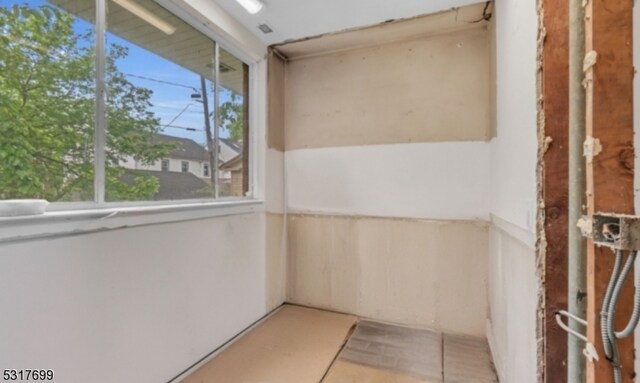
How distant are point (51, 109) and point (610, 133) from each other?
2198 mm

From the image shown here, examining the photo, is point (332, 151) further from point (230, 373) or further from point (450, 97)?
point (230, 373)

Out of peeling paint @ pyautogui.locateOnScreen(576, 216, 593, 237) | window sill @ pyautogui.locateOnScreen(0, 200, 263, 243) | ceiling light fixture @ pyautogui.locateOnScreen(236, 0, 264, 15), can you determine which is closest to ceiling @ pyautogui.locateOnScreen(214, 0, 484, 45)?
ceiling light fixture @ pyautogui.locateOnScreen(236, 0, 264, 15)

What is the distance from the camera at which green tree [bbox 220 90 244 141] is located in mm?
2537

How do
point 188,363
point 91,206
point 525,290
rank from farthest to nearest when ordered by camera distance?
point 188,363 < point 91,206 < point 525,290

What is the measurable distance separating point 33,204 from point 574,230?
206 cm

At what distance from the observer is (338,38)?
9.22 ft

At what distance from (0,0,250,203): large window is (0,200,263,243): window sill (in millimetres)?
145

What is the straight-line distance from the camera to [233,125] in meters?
2.68

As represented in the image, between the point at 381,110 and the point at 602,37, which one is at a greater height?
the point at 381,110

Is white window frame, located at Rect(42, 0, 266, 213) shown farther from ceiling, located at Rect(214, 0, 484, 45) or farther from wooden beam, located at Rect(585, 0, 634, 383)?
wooden beam, located at Rect(585, 0, 634, 383)

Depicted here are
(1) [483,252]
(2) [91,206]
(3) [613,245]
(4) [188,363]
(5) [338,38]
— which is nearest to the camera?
(3) [613,245]

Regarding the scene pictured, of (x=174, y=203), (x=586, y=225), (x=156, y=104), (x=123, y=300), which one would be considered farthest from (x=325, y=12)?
(x=123, y=300)

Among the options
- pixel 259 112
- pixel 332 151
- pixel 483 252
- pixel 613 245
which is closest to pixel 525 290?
pixel 613 245

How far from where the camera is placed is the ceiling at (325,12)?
2258 millimetres
